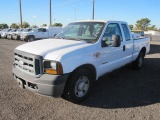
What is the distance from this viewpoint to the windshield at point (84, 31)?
4.94m

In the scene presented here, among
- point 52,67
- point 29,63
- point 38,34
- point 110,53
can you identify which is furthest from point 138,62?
point 38,34

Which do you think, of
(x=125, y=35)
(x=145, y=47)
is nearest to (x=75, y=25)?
(x=125, y=35)

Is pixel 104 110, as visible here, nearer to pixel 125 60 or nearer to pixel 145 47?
pixel 125 60

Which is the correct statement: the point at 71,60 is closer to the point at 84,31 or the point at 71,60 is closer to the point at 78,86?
the point at 78,86

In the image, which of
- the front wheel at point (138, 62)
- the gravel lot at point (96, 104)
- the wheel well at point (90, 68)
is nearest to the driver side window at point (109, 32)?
the wheel well at point (90, 68)

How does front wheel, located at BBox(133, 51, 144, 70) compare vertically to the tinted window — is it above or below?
below

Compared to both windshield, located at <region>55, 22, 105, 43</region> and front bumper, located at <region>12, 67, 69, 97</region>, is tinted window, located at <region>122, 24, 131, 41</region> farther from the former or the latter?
front bumper, located at <region>12, 67, 69, 97</region>

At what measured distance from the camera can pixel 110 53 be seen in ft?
16.9

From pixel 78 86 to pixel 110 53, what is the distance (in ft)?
4.65

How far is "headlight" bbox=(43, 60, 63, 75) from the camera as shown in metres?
3.72

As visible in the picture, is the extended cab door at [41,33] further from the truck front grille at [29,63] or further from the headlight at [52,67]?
the headlight at [52,67]

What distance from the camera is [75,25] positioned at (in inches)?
228

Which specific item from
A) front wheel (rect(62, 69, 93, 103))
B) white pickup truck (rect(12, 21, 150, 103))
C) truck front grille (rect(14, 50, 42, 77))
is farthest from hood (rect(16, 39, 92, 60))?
front wheel (rect(62, 69, 93, 103))

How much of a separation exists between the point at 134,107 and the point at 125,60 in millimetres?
2179
